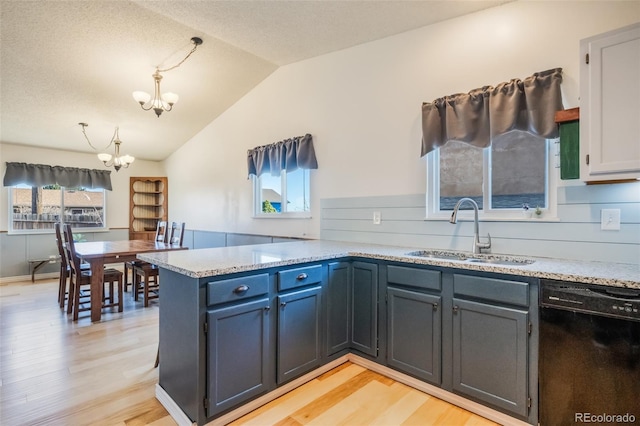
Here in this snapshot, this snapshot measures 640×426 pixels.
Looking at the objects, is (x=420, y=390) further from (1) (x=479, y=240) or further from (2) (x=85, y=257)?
(2) (x=85, y=257)

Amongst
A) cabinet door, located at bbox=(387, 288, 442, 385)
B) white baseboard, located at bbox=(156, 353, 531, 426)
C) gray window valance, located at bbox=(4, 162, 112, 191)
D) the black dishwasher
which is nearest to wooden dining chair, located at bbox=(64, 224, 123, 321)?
white baseboard, located at bbox=(156, 353, 531, 426)

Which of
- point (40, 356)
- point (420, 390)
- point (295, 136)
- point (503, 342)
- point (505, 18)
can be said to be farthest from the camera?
point (295, 136)

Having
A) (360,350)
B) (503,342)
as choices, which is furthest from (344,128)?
(503,342)

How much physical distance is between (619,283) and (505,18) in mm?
1923

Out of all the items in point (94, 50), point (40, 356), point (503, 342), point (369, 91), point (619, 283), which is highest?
point (94, 50)

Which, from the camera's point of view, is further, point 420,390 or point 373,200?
point 373,200

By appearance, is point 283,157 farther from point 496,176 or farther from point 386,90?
point 496,176

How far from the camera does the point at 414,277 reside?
6.93 ft

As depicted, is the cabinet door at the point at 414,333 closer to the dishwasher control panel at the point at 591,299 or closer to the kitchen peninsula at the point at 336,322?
the kitchen peninsula at the point at 336,322

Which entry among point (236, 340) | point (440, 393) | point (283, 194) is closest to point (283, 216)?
point (283, 194)

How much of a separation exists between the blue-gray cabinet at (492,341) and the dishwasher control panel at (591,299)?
11 cm

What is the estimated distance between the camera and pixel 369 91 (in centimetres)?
312

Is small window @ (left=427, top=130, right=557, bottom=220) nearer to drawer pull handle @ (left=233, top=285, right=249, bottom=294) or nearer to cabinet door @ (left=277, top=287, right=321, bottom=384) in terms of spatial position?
cabinet door @ (left=277, top=287, right=321, bottom=384)

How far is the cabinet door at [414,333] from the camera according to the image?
6.66ft
